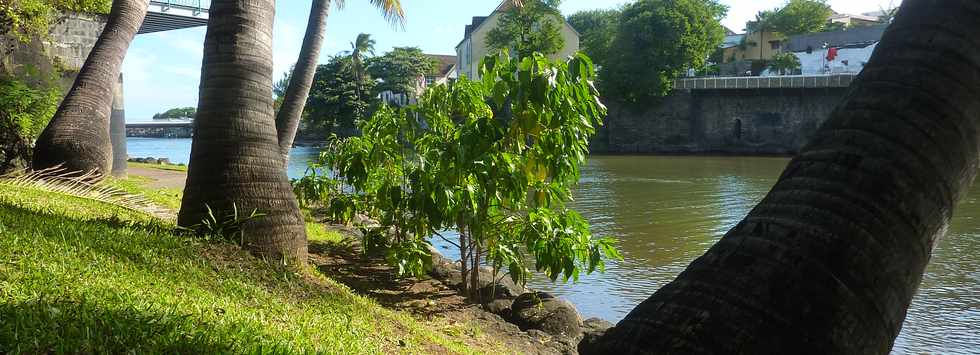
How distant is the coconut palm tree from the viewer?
30.7 feet

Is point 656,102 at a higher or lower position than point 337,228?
higher

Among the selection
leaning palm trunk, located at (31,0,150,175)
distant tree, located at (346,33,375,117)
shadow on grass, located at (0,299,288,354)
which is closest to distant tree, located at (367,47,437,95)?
distant tree, located at (346,33,375,117)

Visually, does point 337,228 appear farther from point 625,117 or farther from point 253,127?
point 625,117

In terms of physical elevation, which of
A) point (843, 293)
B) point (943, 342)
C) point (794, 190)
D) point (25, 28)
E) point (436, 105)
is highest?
point (25, 28)

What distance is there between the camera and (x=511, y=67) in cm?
575

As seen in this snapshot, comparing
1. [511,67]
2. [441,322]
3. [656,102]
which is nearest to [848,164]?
[511,67]

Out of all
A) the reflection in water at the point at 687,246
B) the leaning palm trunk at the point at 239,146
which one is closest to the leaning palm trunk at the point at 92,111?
the leaning palm trunk at the point at 239,146

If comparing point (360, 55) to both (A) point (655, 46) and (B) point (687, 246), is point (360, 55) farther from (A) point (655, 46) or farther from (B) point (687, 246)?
(B) point (687, 246)

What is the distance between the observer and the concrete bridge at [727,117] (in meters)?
47.9

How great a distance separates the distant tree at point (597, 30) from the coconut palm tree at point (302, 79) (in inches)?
1789

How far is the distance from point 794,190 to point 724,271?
345 mm

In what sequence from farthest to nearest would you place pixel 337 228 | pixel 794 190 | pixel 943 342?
pixel 337 228
pixel 943 342
pixel 794 190

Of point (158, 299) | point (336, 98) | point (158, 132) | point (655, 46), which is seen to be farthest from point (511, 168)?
point (158, 132)

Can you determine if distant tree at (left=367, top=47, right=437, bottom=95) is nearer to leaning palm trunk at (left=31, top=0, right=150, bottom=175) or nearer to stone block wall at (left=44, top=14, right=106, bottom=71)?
stone block wall at (left=44, top=14, right=106, bottom=71)
